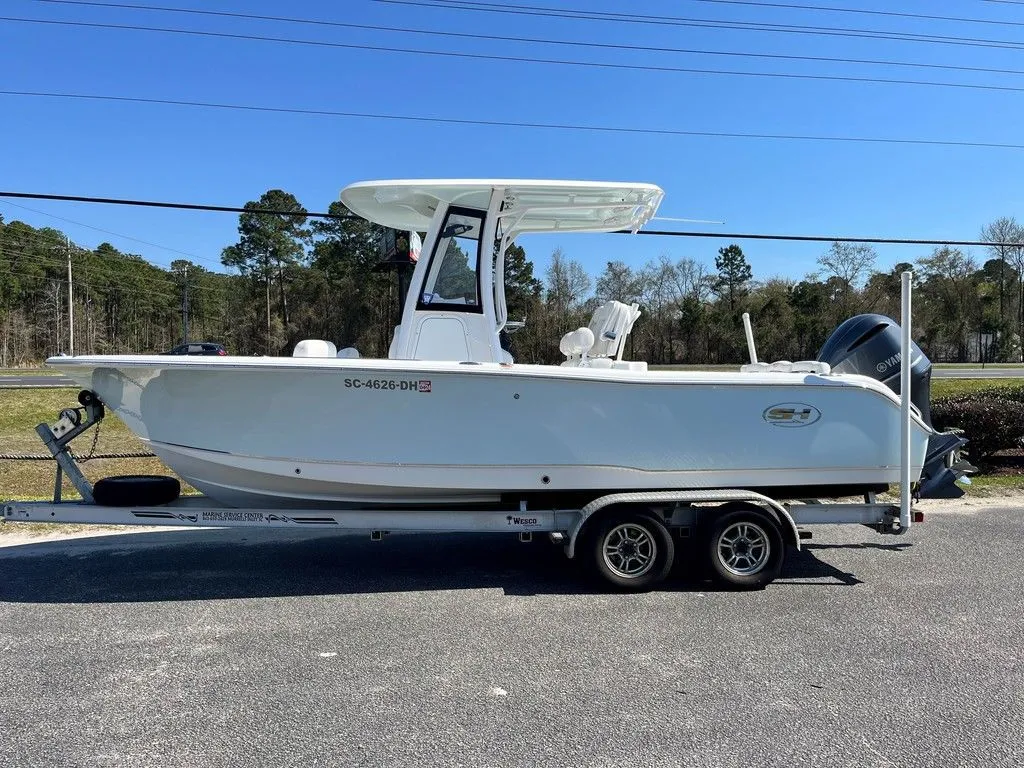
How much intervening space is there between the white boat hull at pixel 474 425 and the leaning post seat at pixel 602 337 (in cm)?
96

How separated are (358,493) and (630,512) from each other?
1912 mm

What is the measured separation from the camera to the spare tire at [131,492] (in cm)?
497

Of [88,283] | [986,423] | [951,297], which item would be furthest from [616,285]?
[88,283]

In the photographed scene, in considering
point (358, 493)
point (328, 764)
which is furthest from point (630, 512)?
point (328, 764)

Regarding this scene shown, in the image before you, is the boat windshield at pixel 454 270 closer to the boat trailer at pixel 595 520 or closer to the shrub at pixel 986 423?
the boat trailer at pixel 595 520

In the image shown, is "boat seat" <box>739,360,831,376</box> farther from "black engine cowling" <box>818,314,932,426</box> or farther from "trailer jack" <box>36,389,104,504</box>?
"trailer jack" <box>36,389,104,504</box>

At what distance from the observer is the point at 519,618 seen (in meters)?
4.50

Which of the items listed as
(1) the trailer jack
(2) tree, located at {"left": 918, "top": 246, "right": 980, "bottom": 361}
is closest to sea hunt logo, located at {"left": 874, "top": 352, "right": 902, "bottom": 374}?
(1) the trailer jack

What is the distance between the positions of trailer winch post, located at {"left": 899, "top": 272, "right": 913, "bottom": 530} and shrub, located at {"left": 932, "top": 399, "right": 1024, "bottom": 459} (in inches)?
242

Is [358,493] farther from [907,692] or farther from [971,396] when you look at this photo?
[971,396]

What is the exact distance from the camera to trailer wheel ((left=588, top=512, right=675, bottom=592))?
16.2 ft

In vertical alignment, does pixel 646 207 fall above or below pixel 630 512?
above

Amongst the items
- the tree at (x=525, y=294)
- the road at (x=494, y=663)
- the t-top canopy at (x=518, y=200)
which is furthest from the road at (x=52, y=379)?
the road at (x=494, y=663)

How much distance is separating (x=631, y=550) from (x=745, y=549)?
0.82 m
